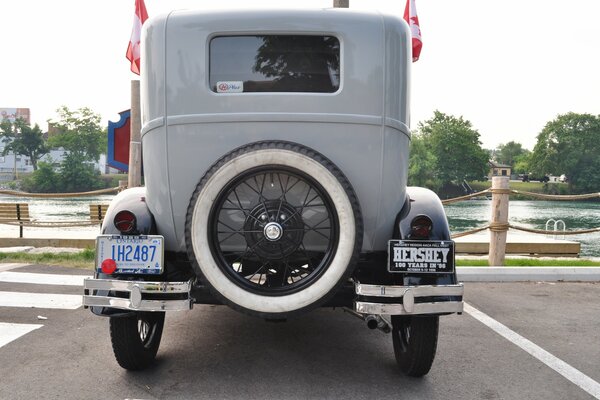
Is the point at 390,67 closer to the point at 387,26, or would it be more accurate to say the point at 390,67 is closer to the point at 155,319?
the point at 387,26

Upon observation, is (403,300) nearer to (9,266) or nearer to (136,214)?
(136,214)

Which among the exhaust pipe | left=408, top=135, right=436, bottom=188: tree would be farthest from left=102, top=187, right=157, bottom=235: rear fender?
left=408, top=135, right=436, bottom=188: tree

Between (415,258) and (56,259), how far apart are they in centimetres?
615

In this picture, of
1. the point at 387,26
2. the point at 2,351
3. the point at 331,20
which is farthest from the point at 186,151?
the point at 2,351

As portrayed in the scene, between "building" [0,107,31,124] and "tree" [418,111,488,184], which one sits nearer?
"tree" [418,111,488,184]

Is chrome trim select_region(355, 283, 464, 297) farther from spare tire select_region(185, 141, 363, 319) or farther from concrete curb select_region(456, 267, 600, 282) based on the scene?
concrete curb select_region(456, 267, 600, 282)

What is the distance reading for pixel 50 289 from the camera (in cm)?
537

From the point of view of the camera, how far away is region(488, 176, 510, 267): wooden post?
6.16 meters

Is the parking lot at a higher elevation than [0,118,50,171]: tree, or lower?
lower

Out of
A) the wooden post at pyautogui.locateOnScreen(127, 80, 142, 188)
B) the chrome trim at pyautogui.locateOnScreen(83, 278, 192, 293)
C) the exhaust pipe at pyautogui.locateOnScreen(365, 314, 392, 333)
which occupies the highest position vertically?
the wooden post at pyautogui.locateOnScreen(127, 80, 142, 188)

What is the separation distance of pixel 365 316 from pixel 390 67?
5.12ft

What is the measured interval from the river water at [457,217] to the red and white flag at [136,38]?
13.1ft

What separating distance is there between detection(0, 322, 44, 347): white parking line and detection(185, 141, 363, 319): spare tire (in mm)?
2143

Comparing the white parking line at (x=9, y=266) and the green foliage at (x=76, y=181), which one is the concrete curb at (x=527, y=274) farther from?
the green foliage at (x=76, y=181)
